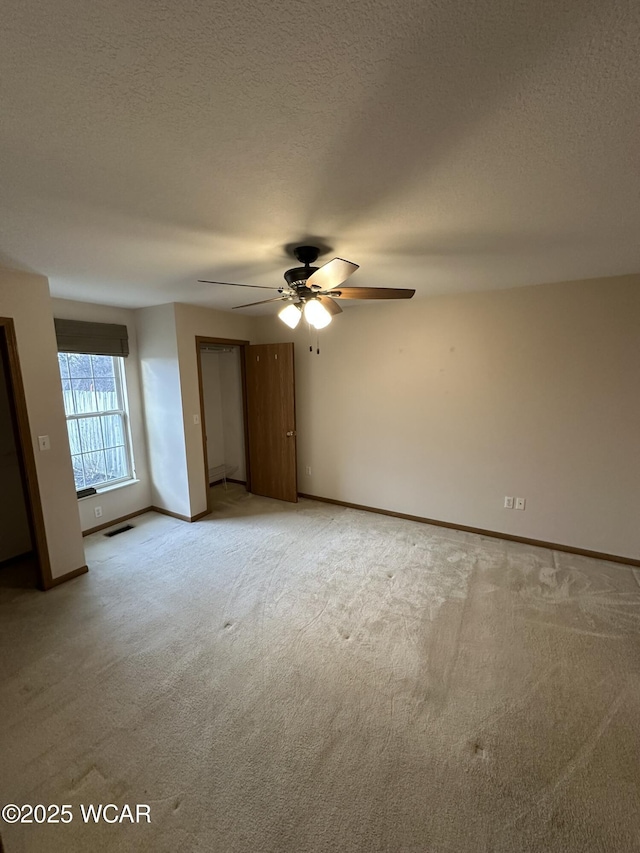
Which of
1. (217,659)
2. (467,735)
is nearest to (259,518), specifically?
(217,659)

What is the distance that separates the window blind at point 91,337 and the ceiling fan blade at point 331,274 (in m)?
2.69

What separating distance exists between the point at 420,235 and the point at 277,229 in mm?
768

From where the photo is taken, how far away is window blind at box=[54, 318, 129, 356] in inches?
130

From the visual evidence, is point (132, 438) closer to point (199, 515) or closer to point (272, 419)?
point (199, 515)

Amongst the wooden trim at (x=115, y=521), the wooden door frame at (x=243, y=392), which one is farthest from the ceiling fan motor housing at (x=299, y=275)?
the wooden trim at (x=115, y=521)

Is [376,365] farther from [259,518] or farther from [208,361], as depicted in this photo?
[208,361]

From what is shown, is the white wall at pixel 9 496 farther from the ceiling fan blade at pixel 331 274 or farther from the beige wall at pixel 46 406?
the ceiling fan blade at pixel 331 274

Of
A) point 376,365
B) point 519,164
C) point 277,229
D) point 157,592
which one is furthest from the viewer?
point 376,365

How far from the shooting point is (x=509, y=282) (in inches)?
117

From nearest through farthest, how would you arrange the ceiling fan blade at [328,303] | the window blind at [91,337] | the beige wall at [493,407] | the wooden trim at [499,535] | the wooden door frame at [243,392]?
the ceiling fan blade at [328,303] → the beige wall at [493,407] → the wooden trim at [499,535] → the window blind at [91,337] → the wooden door frame at [243,392]

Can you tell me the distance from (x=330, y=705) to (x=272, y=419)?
10.4 feet

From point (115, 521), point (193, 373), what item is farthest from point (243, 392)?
point (115, 521)

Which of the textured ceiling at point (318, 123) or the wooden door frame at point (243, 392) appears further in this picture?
the wooden door frame at point (243, 392)

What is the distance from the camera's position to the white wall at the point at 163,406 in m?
3.78
